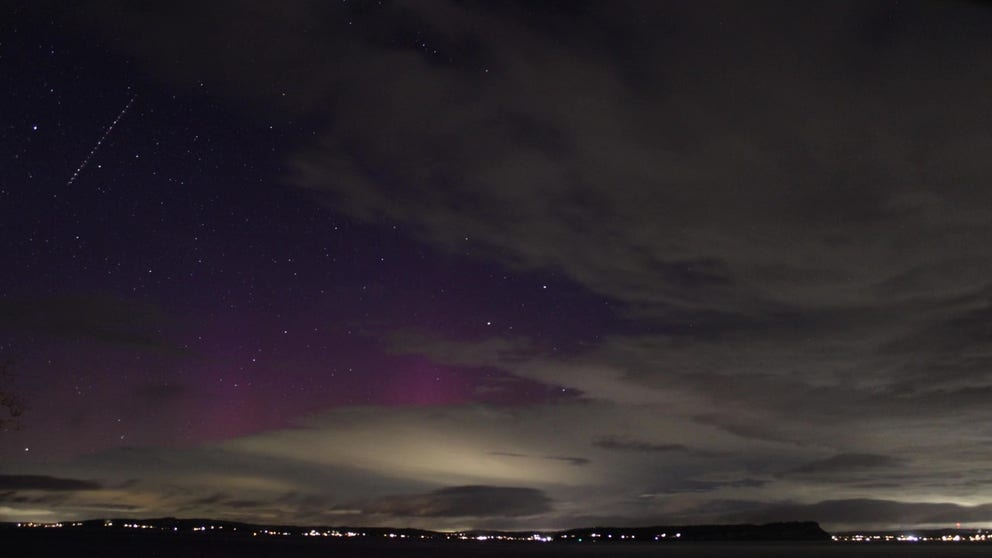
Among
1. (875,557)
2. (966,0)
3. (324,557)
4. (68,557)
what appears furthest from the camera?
(875,557)

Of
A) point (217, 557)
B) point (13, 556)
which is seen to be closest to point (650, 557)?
point (217, 557)

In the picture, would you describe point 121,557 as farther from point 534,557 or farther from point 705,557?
point 705,557

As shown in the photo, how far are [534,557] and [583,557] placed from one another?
9.75m

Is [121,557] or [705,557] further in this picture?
[705,557]

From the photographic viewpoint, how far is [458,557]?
454 feet

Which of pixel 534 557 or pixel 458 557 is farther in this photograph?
pixel 534 557

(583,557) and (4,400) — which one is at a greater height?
(4,400)

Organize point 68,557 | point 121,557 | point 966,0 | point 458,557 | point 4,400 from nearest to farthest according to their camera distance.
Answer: point 966,0, point 4,400, point 68,557, point 121,557, point 458,557

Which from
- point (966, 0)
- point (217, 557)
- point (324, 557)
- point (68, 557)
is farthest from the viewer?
point (324, 557)

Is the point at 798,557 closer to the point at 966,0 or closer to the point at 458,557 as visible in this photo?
the point at 458,557

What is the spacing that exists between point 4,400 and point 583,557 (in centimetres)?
13650

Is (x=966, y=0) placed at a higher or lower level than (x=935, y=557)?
higher

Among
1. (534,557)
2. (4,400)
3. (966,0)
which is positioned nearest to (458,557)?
(534,557)

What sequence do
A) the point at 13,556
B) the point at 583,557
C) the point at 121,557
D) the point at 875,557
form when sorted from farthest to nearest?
the point at 875,557 → the point at 583,557 → the point at 121,557 → the point at 13,556
